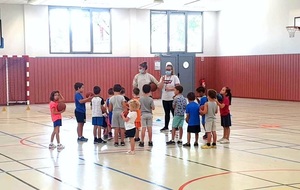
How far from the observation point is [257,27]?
84.3ft

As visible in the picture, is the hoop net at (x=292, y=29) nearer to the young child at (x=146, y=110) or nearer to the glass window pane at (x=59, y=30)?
the glass window pane at (x=59, y=30)

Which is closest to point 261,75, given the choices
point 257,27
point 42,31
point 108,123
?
point 257,27

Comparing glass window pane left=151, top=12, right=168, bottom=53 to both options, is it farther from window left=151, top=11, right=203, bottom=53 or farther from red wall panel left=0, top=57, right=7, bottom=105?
red wall panel left=0, top=57, right=7, bottom=105

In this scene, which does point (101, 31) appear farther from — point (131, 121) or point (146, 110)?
point (131, 121)

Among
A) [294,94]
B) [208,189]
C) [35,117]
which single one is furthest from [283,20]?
[208,189]

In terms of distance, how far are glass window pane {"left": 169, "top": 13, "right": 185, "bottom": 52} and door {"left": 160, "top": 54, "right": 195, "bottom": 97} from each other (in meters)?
0.56

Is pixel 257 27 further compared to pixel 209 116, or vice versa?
pixel 257 27

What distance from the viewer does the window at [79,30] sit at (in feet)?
81.5

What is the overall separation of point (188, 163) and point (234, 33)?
2014 cm

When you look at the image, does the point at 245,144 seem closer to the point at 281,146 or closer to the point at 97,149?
the point at 281,146

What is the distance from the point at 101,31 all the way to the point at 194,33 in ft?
18.9

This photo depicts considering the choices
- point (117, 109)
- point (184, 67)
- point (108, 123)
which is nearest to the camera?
point (117, 109)

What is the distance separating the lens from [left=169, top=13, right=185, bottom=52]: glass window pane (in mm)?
27609

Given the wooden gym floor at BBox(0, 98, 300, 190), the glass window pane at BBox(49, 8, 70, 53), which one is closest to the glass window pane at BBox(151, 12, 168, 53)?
the glass window pane at BBox(49, 8, 70, 53)
